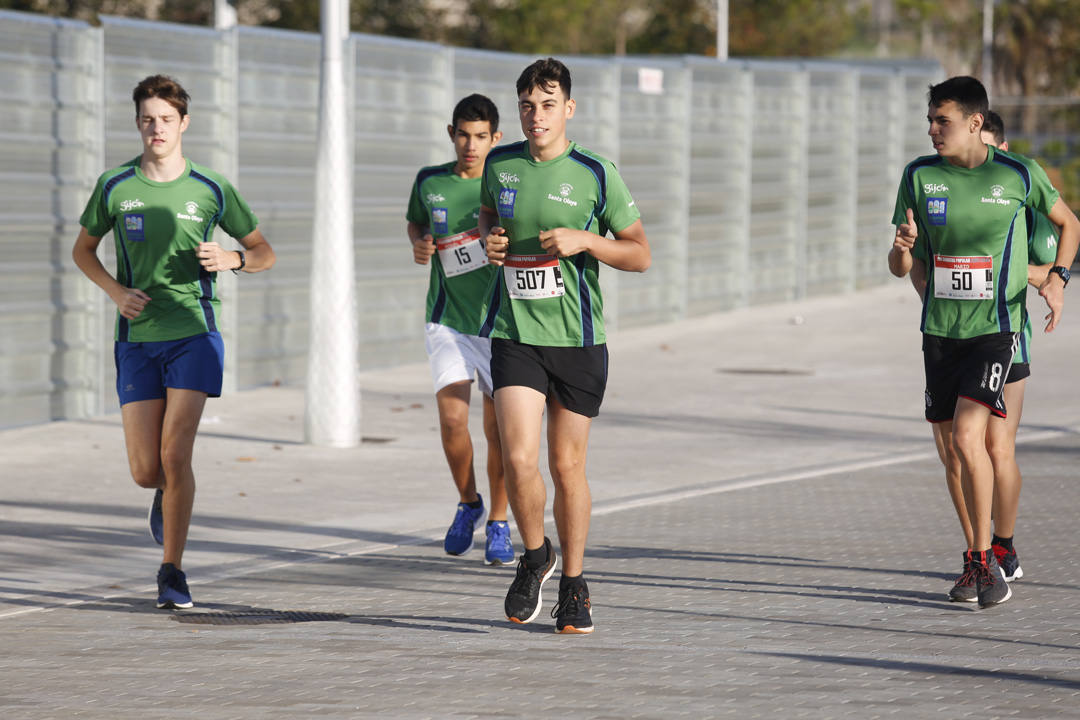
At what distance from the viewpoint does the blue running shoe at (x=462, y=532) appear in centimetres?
867

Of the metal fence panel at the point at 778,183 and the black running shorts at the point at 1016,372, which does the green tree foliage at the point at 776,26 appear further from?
the black running shorts at the point at 1016,372

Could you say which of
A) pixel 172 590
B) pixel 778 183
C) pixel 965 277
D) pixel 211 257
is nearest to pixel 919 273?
pixel 965 277

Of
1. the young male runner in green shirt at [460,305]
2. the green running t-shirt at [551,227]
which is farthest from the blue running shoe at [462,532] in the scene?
the green running t-shirt at [551,227]

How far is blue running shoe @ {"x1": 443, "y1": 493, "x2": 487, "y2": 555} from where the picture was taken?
8672mm

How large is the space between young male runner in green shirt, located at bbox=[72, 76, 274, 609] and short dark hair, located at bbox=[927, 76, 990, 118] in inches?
110

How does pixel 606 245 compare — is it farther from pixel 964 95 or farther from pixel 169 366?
pixel 169 366

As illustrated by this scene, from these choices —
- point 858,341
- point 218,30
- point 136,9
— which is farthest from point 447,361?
point 136,9

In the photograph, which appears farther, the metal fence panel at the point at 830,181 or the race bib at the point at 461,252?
the metal fence panel at the point at 830,181

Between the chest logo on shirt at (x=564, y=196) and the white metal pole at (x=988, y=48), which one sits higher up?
the white metal pole at (x=988, y=48)

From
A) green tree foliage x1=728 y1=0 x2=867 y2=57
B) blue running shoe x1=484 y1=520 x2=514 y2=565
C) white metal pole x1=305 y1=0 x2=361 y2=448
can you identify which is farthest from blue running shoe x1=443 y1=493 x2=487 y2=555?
green tree foliage x1=728 y1=0 x2=867 y2=57

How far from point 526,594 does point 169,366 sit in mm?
1678

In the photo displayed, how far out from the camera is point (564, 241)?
21.7ft

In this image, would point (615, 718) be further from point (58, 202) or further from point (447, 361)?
point (58, 202)

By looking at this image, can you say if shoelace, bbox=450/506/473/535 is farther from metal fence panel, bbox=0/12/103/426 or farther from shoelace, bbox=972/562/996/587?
metal fence panel, bbox=0/12/103/426
